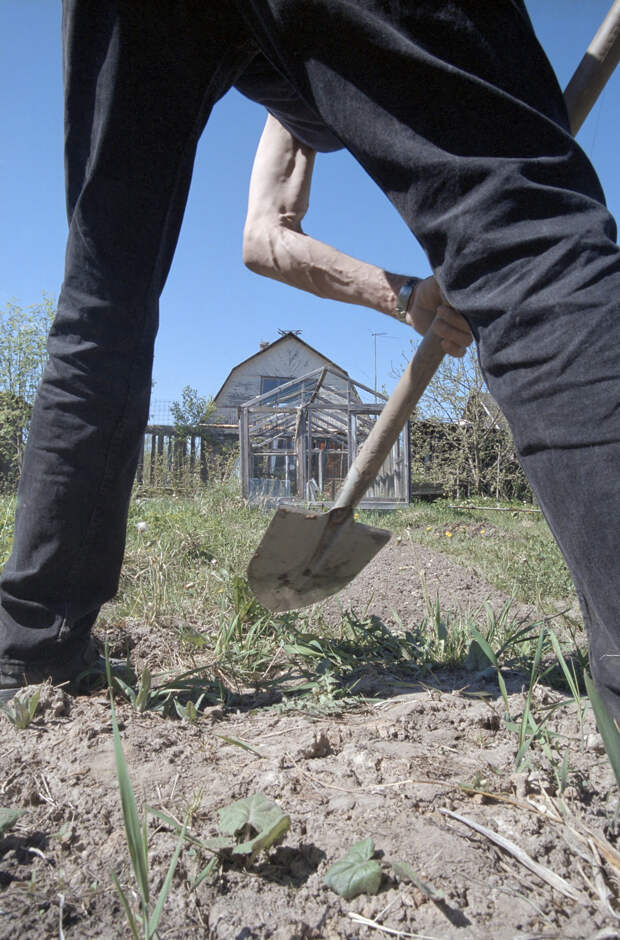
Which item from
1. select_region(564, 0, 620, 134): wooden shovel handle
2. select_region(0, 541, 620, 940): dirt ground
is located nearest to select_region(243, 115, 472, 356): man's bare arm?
select_region(564, 0, 620, 134): wooden shovel handle

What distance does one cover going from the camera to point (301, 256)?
1.53 metres

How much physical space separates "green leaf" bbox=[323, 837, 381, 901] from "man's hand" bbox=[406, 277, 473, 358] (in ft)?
3.43

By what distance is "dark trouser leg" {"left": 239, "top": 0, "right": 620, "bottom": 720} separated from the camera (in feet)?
2.47

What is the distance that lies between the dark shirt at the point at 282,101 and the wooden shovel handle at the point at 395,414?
582 mm

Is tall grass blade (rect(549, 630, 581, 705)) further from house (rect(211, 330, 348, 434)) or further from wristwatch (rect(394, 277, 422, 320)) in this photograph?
house (rect(211, 330, 348, 434))

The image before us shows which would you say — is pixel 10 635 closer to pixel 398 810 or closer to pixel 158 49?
pixel 398 810

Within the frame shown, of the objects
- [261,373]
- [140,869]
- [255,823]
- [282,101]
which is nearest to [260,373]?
[261,373]

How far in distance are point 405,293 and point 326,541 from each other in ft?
2.32

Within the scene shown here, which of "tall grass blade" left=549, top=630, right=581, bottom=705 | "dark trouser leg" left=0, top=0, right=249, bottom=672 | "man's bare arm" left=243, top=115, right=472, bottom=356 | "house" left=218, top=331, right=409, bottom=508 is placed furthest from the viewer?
"house" left=218, top=331, right=409, bottom=508

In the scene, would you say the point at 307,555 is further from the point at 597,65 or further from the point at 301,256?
the point at 597,65

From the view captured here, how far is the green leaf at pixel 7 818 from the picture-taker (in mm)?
→ 790

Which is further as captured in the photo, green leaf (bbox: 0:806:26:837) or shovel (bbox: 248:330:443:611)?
shovel (bbox: 248:330:443:611)

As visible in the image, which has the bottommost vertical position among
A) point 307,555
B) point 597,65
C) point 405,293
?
point 307,555

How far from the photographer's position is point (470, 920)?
2.09 feet
